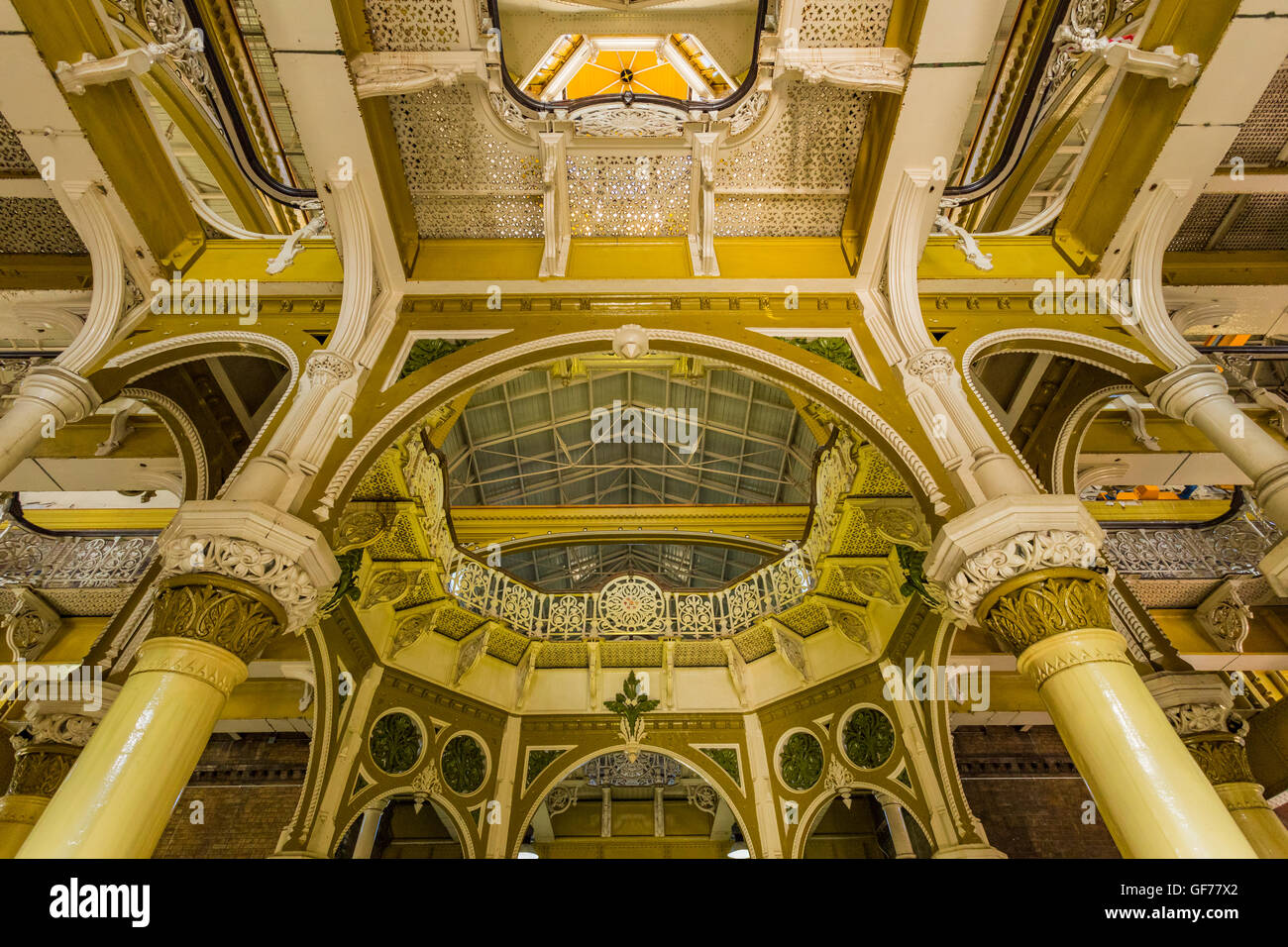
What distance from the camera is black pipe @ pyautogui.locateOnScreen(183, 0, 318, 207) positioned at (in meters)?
6.00

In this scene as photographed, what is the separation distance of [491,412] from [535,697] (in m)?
8.29

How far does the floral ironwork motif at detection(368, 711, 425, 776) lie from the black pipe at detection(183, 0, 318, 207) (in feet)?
19.4

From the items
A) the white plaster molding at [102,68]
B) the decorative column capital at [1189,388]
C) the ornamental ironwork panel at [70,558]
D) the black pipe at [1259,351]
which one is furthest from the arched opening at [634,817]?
the white plaster molding at [102,68]

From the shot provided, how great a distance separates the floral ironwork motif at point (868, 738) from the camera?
814 centimetres

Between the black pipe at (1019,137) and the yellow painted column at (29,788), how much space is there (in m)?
9.66

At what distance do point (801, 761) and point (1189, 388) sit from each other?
622 centimetres

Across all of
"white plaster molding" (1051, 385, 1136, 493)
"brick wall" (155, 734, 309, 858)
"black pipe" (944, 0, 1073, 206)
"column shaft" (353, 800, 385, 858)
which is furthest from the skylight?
"brick wall" (155, 734, 309, 858)

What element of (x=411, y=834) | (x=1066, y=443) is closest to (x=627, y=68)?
(x=1066, y=443)

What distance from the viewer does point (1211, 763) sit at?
218 inches

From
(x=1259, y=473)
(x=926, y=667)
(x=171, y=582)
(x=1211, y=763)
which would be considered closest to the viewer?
(x=171, y=582)

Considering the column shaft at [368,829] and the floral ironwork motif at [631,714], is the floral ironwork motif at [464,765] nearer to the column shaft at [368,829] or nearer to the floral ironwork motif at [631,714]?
the column shaft at [368,829]

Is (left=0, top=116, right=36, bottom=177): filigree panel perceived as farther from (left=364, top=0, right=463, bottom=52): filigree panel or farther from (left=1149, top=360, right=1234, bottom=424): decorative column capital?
(left=1149, top=360, right=1234, bottom=424): decorative column capital
